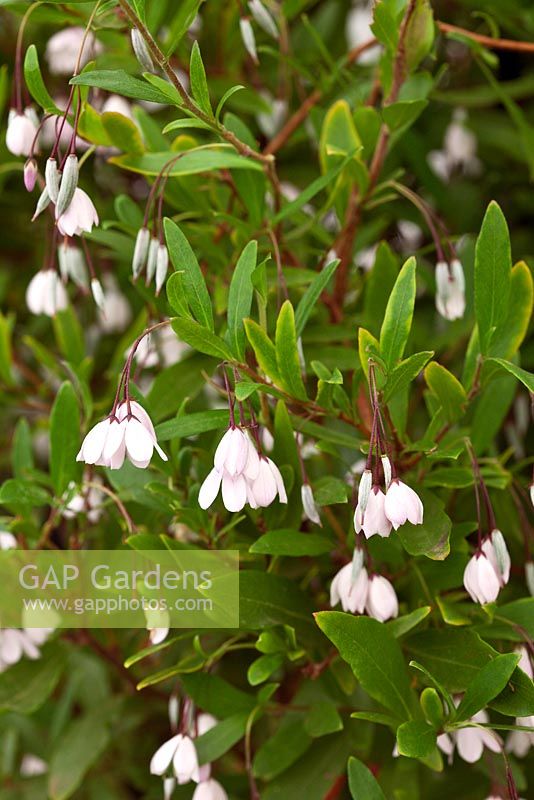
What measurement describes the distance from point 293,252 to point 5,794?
993 mm

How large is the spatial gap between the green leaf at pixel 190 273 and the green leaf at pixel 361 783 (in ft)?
1.52

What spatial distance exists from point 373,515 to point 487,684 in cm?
20

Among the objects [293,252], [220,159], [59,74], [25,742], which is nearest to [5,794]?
[25,742]

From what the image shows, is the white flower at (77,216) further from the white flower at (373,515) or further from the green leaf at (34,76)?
the white flower at (373,515)

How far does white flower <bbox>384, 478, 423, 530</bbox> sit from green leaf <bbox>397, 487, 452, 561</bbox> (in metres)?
0.06

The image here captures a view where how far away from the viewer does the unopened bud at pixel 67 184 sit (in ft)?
2.95

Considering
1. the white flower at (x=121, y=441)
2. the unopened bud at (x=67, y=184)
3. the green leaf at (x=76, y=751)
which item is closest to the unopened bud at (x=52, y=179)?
the unopened bud at (x=67, y=184)

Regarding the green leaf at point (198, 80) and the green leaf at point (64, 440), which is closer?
the green leaf at point (198, 80)

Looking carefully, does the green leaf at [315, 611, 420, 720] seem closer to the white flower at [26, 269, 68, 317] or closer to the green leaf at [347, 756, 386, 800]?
the green leaf at [347, 756, 386, 800]

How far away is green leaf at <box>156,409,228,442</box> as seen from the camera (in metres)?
0.90

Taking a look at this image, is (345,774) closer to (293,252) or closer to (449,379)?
(449,379)

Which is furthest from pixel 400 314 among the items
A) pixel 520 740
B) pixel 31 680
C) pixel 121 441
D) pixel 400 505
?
pixel 31 680

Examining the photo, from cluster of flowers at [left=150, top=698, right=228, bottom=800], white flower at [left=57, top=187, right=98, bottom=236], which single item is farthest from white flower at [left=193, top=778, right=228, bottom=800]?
white flower at [left=57, top=187, right=98, bottom=236]

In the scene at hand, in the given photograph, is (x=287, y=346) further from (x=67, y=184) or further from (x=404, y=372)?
(x=67, y=184)
